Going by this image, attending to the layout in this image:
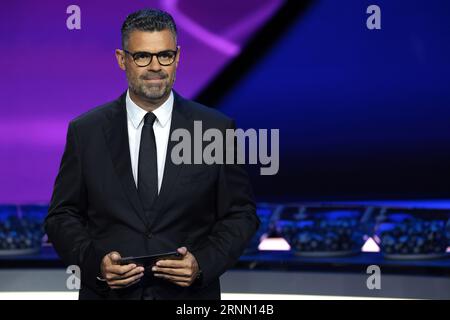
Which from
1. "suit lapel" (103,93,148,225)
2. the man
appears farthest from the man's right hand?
"suit lapel" (103,93,148,225)

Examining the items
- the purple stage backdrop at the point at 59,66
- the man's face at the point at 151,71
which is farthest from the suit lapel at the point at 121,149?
the purple stage backdrop at the point at 59,66

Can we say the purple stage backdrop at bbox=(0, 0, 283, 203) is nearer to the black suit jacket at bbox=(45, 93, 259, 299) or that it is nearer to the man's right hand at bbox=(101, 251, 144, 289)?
the black suit jacket at bbox=(45, 93, 259, 299)

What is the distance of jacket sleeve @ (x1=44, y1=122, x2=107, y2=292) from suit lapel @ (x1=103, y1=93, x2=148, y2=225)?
0.09 metres

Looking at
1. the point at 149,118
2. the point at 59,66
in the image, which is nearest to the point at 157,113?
the point at 149,118

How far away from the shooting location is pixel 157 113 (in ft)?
6.50

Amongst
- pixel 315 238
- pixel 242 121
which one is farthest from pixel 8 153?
pixel 315 238

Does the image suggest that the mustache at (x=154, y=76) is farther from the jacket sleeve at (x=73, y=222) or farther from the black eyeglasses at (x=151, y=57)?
the jacket sleeve at (x=73, y=222)

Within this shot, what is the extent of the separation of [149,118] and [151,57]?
0.15 metres

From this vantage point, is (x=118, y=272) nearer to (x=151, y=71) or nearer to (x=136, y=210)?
(x=136, y=210)

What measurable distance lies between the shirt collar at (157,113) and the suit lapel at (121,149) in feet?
0.08

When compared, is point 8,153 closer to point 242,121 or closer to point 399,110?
point 242,121

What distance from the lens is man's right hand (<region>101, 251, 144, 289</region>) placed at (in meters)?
1.77

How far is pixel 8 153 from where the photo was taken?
380cm
